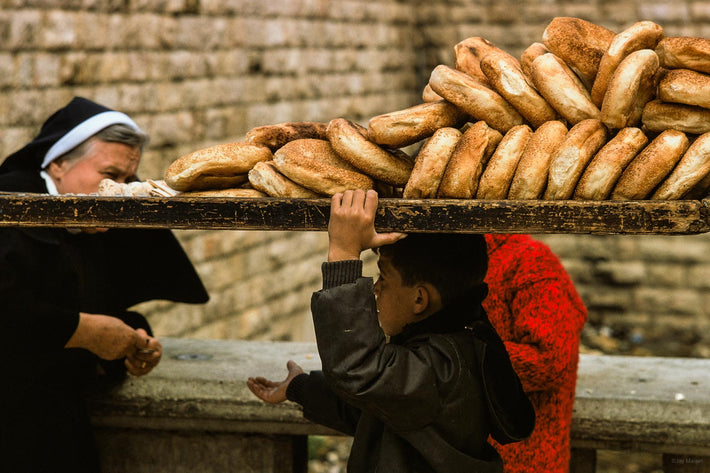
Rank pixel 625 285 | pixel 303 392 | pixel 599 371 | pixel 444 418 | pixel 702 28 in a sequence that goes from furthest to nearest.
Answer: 1. pixel 625 285
2. pixel 702 28
3. pixel 599 371
4. pixel 303 392
5. pixel 444 418

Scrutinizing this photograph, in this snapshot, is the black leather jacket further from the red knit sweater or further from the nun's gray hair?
the nun's gray hair

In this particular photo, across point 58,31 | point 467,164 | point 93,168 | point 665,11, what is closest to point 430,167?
point 467,164

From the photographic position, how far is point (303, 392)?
2.21 meters

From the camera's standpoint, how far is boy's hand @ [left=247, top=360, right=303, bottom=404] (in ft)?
7.41

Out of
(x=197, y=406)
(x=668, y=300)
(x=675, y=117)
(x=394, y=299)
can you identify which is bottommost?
(x=668, y=300)

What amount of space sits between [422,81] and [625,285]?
294 cm

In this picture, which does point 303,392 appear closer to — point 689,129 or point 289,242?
point 689,129

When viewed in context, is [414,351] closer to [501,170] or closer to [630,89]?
[501,170]

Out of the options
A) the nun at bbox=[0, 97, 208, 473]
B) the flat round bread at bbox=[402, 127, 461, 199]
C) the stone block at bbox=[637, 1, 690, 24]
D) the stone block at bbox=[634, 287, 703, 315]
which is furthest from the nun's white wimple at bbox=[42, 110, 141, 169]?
the stone block at bbox=[634, 287, 703, 315]

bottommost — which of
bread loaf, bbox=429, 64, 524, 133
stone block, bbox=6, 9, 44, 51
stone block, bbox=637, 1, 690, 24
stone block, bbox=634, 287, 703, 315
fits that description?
stone block, bbox=634, 287, 703, 315

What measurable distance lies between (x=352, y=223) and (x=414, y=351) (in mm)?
343

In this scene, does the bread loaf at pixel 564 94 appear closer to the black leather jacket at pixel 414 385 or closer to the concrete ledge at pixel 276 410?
the black leather jacket at pixel 414 385


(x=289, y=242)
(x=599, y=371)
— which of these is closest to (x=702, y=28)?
(x=289, y=242)

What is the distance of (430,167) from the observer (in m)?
1.74
